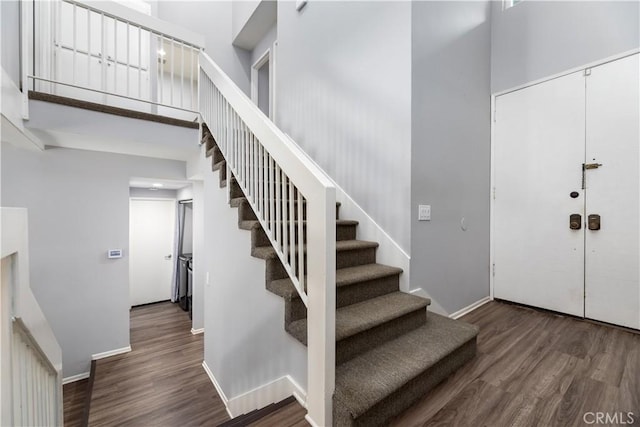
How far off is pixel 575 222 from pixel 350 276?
82.9 inches

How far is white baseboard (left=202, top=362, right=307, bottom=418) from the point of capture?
156 cm

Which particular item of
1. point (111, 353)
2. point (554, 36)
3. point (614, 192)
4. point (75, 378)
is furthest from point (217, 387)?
point (554, 36)

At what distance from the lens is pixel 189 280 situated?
518 centimetres

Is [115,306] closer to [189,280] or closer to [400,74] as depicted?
[189,280]

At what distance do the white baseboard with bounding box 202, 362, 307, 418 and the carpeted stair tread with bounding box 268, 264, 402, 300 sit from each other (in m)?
0.53

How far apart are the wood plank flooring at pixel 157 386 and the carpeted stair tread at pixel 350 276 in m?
1.75

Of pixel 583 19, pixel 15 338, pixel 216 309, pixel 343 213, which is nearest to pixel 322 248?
pixel 15 338

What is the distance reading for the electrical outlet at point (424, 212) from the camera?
2123 millimetres

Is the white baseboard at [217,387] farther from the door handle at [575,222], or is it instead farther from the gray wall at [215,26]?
the gray wall at [215,26]

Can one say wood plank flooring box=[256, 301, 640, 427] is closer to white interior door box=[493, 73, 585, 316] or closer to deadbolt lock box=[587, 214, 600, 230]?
white interior door box=[493, 73, 585, 316]

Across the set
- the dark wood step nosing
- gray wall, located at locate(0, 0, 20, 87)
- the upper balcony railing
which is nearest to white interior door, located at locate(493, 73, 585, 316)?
the dark wood step nosing

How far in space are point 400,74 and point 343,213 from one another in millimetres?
1264

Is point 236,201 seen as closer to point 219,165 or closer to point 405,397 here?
point 219,165

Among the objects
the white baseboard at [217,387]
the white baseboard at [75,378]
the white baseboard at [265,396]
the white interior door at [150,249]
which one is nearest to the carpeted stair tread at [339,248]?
the white baseboard at [265,396]
